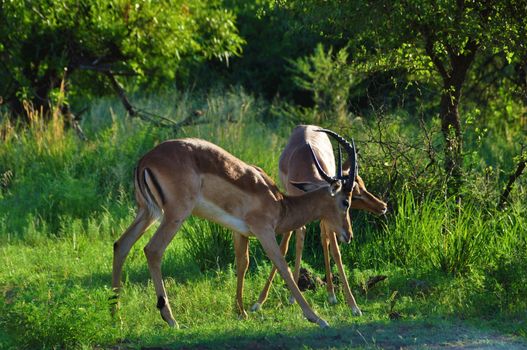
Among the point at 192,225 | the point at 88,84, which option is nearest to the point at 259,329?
the point at 192,225

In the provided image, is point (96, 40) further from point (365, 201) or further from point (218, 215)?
point (218, 215)

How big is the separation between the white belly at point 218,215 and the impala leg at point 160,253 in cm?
21

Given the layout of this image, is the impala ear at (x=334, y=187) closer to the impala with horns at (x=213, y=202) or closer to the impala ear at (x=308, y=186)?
the impala with horns at (x=213, y=202)

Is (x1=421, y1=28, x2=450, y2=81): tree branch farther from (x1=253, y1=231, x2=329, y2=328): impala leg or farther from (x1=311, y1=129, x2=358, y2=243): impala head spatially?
(x1=253, y1=231, x2=329, y2=328): impala leg

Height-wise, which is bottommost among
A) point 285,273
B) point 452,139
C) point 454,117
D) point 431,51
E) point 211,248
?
point 211,248

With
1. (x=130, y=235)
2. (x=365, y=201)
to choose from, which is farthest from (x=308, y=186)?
(x=130, y=235)

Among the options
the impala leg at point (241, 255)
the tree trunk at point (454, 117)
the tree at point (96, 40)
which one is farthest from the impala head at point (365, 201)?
the tree at point (96, 40)

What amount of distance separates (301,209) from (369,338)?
140 cm

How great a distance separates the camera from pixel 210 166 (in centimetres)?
693

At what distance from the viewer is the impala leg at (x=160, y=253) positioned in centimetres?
681

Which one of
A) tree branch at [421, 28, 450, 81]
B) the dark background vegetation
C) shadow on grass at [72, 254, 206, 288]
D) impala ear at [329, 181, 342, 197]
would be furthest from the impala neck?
tree branch at [421, 28, 450, 81]

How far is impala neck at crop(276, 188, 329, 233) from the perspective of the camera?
23.9 ft

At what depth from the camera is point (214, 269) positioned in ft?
28.0

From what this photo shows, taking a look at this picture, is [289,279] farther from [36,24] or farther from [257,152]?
[36,24]
